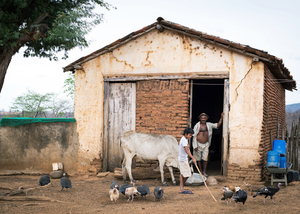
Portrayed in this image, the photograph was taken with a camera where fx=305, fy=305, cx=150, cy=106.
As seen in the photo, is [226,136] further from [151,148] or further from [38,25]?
[38,25]

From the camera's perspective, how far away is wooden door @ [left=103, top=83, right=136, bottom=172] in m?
9.09

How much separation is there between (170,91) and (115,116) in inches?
74.4

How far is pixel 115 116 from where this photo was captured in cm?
923

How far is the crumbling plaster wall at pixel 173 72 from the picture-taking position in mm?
7848

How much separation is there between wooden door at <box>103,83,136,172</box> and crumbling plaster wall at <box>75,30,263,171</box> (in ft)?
0.64

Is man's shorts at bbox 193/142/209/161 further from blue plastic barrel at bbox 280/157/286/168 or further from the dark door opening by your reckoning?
the dark door opening

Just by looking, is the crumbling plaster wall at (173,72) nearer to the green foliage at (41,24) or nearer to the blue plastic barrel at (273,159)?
the blue plastic barrel at (273,159)

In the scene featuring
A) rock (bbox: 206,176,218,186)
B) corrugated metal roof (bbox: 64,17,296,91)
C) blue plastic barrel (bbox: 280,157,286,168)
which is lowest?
rock (bbox: 206,176,218,186)

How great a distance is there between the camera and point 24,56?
14195mm

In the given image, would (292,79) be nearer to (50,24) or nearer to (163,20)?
(163,20)

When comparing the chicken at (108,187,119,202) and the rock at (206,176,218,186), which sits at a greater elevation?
the chicken at (108,187,119,202)

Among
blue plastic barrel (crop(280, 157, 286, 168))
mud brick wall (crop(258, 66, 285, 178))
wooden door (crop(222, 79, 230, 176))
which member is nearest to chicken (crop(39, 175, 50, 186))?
wooden door (crop(222, 79, 230, 176))

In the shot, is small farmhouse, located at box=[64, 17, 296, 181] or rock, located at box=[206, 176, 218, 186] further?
small farmhouse, located at box=[64, 17, 296, 181]

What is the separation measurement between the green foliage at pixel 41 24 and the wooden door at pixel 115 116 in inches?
187
